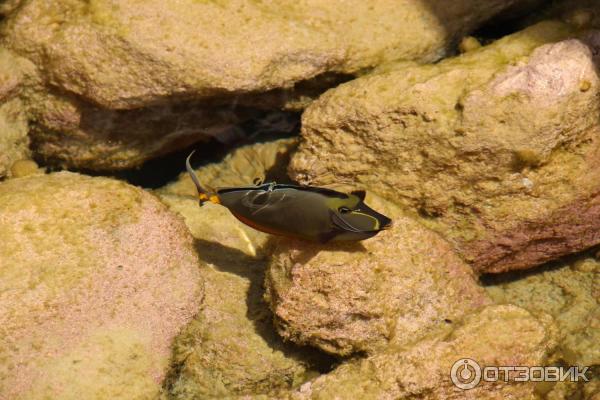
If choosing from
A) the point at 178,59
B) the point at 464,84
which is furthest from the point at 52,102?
the point at 464,84

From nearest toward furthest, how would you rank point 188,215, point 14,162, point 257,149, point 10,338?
point 10,338 → point 14,162 → point 188,215 → point 257,149

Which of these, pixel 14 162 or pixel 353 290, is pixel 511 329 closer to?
pixel 353 290

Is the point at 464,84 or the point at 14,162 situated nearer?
the point at 464,84

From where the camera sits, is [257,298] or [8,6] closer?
[8,6]

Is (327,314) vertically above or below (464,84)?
below

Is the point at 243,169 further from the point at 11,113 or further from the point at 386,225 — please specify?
the point at 386,225

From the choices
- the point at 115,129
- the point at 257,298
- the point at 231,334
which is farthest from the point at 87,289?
the point at 115,129
